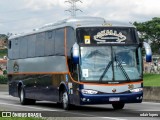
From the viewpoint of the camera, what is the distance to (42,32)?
2484cm

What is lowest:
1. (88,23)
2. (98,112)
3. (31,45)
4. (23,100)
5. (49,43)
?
(23,100)

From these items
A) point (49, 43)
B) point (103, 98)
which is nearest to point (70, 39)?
point (103, 98)

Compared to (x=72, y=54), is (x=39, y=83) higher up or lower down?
lower down

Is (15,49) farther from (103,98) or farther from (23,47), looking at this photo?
(103,98)

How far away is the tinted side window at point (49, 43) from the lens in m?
23.1

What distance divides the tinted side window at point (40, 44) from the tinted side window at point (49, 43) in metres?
0.60

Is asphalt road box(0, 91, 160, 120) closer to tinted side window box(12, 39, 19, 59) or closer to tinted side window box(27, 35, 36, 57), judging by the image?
tinted side window box(27, 35, 36, 57)

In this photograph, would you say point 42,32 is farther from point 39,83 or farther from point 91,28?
point 91,28

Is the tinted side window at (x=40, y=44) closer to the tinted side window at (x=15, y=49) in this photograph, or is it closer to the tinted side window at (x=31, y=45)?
the tinted side window at (x=31, y=45)

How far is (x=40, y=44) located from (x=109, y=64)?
563 centimetres

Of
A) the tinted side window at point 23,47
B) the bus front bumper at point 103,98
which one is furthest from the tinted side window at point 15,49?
the bus front bumper at point 103,98

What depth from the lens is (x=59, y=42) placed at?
22.1 m

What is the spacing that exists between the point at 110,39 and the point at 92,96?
2.20 meters

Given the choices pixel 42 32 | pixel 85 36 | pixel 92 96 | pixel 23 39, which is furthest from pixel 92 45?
pixel 23 39
